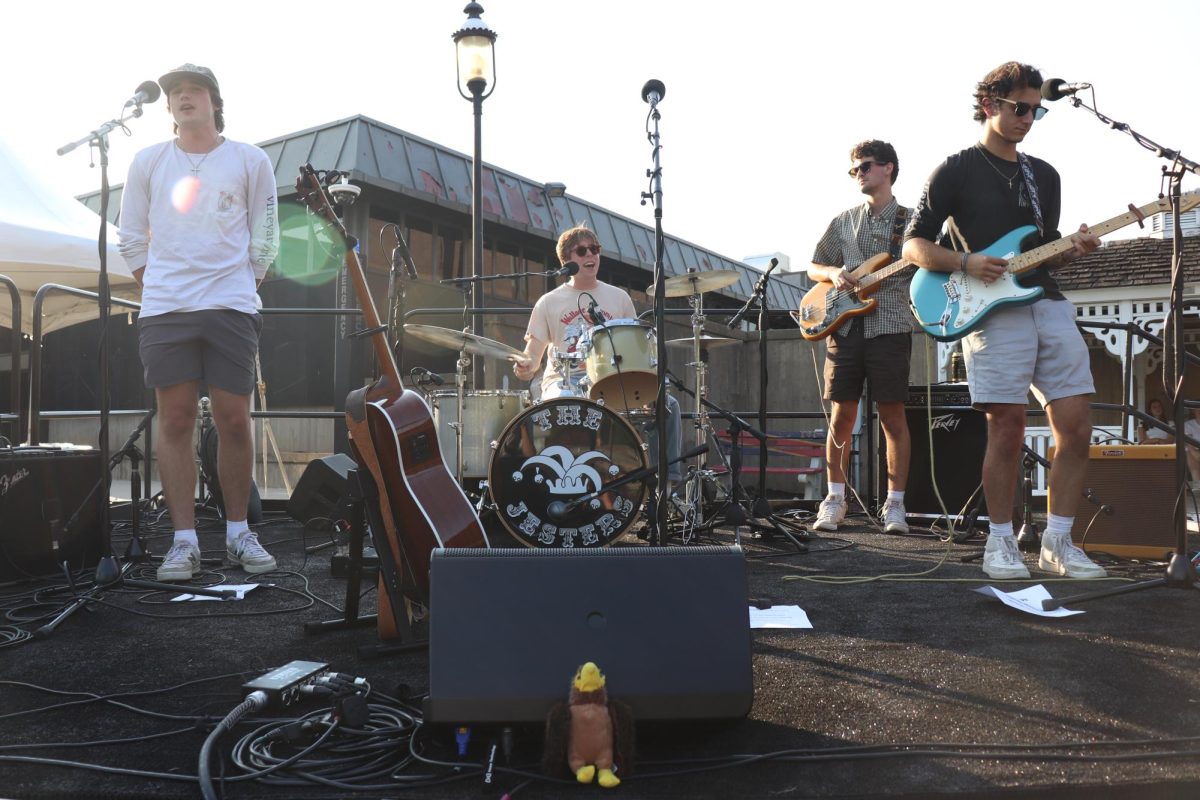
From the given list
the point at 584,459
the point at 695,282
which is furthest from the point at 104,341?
the point at 695,282

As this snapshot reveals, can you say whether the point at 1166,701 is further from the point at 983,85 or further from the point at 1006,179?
the point at 983,85

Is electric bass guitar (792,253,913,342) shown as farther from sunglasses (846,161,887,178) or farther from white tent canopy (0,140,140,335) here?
white tent canopy (0,140,140,335)

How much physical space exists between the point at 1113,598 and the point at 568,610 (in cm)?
217

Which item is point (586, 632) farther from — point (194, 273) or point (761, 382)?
point (761, 382)

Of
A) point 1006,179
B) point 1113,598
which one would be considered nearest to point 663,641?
point 1113,598

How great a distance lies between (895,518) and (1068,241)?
196 centimetres

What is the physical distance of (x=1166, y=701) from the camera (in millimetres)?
1771

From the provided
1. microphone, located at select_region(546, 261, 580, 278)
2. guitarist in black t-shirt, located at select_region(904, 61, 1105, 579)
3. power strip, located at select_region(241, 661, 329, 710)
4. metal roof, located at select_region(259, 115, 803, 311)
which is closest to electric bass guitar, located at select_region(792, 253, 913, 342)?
guitarist in black t-shirt, located at select_region(904, 61, 1105, 579)

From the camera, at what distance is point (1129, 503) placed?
3818 mm

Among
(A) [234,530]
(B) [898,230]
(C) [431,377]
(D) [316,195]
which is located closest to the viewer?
(D) [316,195]

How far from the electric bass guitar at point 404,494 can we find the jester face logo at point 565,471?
1.28m

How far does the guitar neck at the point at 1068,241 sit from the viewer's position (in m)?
2.99

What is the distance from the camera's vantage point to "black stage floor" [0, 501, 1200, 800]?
4.72 feet

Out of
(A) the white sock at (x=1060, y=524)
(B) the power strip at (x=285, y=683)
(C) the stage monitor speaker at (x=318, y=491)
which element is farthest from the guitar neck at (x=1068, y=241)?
(C) the stage monitor speaker at (x=318, y=491)
